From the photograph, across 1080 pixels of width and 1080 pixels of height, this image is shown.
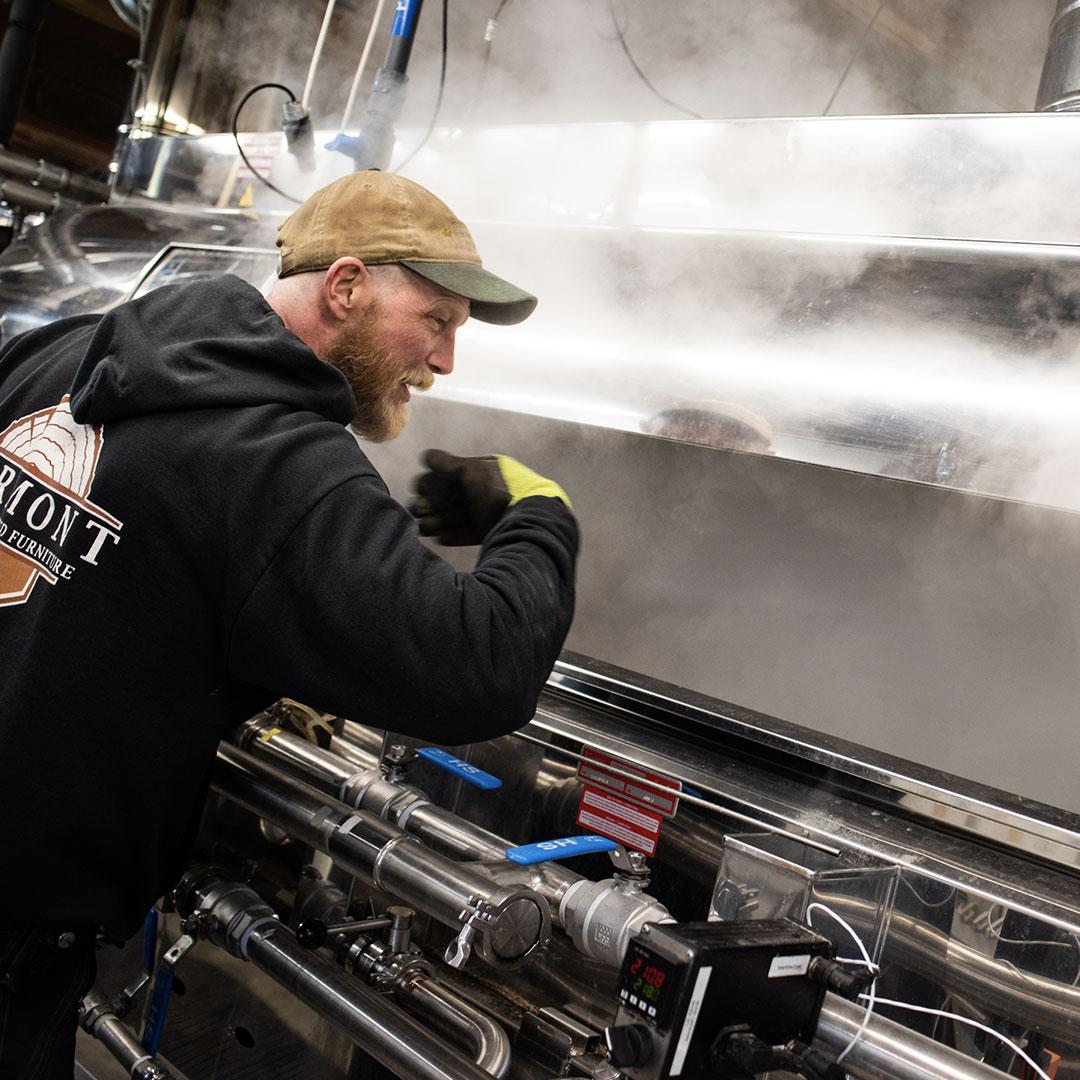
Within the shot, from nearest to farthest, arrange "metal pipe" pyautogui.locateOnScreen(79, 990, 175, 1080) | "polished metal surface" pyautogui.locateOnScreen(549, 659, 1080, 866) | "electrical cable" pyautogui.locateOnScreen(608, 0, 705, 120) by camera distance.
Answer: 1. "polished metal surface" pyautogui.locateOnScreen(549, 659, 1080, 866)
2. "metal pipe" pyautogui.locateOnScreen(79, 990, 175, 1080)
3. "electrical cable" pyautogui.locateOnScreen(608, 0, 705, 120)

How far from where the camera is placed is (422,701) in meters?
0.81

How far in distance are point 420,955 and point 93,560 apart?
533 millimetres

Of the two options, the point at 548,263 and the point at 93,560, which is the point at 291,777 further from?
the point at 548,263

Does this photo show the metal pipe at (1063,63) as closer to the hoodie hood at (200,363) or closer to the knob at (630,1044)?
the hoodie hood at (200,363)

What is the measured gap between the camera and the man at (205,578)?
797 millimetres

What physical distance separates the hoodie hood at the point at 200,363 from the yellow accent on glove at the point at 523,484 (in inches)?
7.4

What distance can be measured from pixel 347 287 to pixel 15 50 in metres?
2.37

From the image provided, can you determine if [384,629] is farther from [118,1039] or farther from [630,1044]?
[118,1039]

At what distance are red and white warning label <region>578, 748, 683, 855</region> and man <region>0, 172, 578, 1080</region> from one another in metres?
0.20

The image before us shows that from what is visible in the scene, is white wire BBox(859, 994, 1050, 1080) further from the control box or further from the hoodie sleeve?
the hoodie sleeve

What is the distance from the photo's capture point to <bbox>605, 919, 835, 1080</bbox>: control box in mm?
640

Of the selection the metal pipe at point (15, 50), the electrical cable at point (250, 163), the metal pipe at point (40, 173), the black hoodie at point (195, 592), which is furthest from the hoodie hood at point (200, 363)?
the metal pipe at point (15, 50)

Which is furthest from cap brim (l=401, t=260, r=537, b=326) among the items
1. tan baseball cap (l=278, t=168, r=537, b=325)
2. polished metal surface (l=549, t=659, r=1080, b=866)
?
polished metal surface (l=549, t=659, r=1080, b=866)

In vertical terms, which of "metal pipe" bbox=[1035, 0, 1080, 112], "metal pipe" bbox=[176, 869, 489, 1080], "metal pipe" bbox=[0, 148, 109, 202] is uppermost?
"metal pipe" bbox=[1035, 0, 1080, 112]
